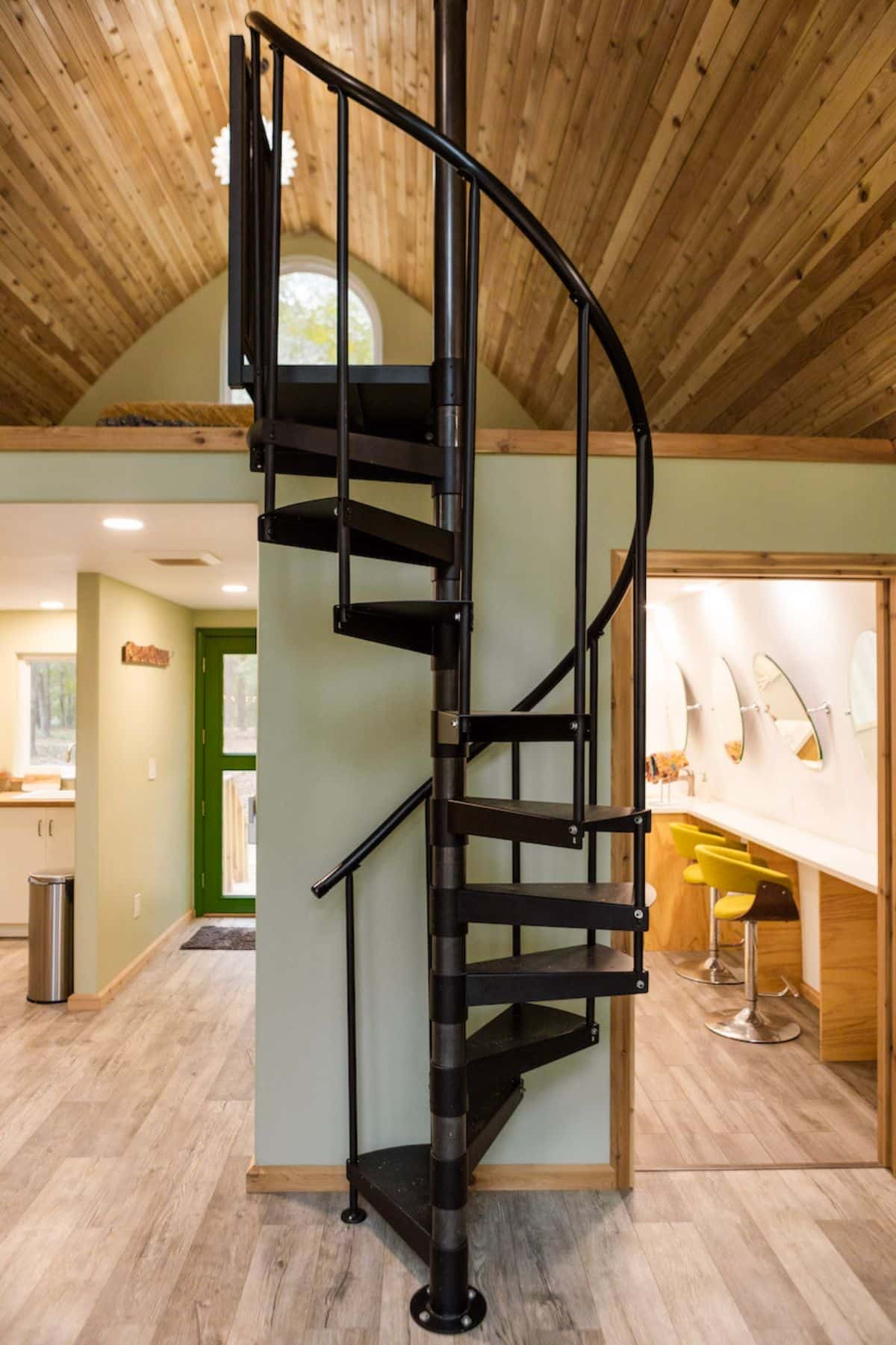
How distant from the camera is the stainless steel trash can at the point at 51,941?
4.93m

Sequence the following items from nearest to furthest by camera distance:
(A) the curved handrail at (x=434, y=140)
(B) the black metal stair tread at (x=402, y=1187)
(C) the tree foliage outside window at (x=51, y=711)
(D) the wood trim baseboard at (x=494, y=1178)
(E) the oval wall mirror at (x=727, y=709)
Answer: (A) the curved handrail at (x=434, y=140), (B) the black metal stair tread at (x=402, y=1187), (D) the wood trim baseboard at (x=494, y=1178), (E) the oval wall mirror at (x=727, y=709), (C) the tree foliage outside window at (x=51, y=711)

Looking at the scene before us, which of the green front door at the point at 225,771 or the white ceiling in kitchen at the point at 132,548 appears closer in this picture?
the white ceiling in kitchen at the point at 132,548

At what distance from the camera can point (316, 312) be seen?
219 inches

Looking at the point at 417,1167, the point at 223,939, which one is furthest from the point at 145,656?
the point at 417,1167

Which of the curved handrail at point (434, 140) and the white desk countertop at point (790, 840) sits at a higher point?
the curved handrail at point (434, 140)

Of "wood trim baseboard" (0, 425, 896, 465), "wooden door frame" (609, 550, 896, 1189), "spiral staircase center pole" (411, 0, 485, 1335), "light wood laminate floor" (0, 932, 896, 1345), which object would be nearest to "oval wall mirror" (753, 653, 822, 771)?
"wooden door frame" (609, 550, 896, 1189)

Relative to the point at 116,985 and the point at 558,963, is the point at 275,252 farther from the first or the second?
the point at 116,985

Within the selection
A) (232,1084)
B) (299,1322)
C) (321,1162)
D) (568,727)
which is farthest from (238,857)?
(568,727)

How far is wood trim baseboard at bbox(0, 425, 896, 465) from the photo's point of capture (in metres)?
3.10

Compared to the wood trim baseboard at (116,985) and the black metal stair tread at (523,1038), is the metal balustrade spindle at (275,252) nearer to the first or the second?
the black metal stair tread at (523,1038)

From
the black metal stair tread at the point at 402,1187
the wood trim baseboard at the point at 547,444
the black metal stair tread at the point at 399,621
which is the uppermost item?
the wood trim baseboard at the point at 547,444

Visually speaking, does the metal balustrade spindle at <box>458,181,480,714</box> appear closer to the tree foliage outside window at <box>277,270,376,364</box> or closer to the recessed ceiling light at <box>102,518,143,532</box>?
the recessed ceiling light at <box>102,518,143,532</box>

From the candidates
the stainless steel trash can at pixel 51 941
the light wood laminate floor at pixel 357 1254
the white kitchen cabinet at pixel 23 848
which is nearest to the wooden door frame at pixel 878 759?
the light wood laminate floor at pixel 357 1254

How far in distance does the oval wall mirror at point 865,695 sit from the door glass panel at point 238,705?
13.6ft
